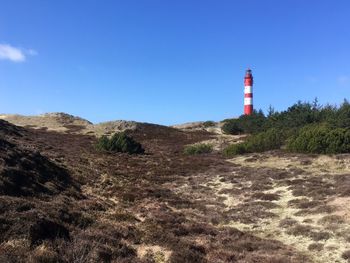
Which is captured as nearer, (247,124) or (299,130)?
(299,130)

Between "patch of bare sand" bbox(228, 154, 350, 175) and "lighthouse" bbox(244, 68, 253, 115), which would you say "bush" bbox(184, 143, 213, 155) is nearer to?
"patch of bare sand" bbox(228, 154, 350, 175)

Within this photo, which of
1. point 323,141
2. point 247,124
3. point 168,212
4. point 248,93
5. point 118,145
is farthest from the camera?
point 248,93

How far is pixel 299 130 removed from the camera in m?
45.5

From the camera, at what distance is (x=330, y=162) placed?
32656 millimetres

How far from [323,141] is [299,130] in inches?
344

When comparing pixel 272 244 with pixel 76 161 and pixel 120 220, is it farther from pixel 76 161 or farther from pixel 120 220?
pixel 76 161

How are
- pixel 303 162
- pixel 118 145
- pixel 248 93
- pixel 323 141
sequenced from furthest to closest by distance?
pixel 248 93 < pixel 118 145 < pixel 323 141 < pixel 303 162

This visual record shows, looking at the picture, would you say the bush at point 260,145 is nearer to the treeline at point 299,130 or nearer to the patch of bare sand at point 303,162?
the treeline at point 299,130

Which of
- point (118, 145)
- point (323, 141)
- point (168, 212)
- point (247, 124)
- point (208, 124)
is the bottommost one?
point (168, 212)

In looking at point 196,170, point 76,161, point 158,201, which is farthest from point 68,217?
point 196,170

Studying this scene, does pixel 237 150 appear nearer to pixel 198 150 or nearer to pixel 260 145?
pixel 260 145

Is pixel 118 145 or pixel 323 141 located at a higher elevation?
pixel 323 141

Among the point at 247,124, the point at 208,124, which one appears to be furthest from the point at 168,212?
the point at 208,124

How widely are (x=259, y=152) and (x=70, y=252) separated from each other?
33344 mm
